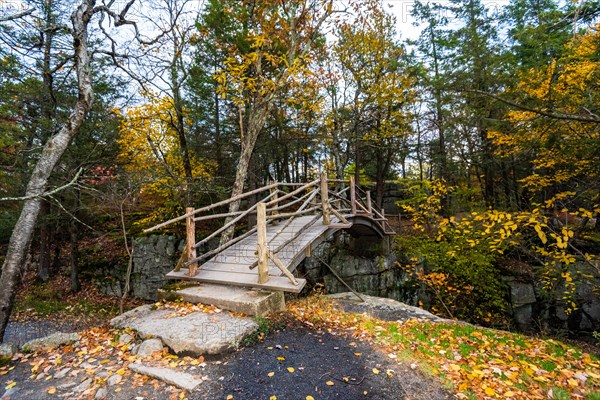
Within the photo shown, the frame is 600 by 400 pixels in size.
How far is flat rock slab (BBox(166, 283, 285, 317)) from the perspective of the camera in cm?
409

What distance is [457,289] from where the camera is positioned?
33.6ft

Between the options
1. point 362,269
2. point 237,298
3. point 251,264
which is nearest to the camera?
point 237,298

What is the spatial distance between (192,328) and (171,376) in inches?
31.9

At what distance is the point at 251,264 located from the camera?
5.01 metres

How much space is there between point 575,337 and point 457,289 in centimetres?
412

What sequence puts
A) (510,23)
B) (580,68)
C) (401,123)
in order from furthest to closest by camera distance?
(401,123) → (510,23) → (580,68)

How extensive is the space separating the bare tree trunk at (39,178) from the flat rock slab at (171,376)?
288cm

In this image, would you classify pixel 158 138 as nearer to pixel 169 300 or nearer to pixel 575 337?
pixel 169 300

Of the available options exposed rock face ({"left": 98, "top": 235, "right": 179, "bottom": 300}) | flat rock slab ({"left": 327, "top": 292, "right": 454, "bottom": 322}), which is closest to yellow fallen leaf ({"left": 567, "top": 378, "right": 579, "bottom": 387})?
flat rock slab ({"left": 327, "top": 292, "right": 454, "bottom": 322})

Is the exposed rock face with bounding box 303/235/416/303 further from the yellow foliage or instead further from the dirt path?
the dirt path

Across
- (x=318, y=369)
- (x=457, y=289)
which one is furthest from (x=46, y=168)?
(x=457, y=289)

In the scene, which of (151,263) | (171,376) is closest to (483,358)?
(171,376)

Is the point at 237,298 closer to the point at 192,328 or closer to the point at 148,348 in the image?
the point at 192,328

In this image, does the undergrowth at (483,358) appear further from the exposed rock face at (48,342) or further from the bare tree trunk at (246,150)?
the bare tree trunk at (246,150)
